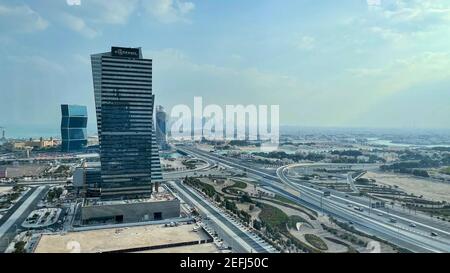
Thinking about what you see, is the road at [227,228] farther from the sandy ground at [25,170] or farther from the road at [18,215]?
the sandy ground at [25,170]

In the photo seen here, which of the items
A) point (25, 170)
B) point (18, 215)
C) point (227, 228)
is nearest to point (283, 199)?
point (227, 228)

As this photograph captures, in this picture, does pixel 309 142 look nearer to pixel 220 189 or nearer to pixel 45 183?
pixel 220 189

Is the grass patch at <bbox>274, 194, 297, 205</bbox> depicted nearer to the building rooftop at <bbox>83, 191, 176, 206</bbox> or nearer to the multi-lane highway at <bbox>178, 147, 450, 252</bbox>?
the multi-lane highway at <bbox>178, 147, 450, 252</bbox>

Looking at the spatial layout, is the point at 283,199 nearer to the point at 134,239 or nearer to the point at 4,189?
the point at 134,239

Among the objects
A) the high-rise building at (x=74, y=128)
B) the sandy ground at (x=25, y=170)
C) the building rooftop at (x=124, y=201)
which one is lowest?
the sandy ground at (x=25, y=170)

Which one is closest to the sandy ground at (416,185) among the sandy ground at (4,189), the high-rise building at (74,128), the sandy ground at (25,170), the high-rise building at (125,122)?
the high-rise building at (125,122)
